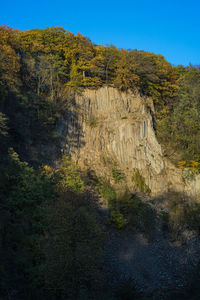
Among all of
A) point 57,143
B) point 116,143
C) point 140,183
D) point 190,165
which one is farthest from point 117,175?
point 190,165

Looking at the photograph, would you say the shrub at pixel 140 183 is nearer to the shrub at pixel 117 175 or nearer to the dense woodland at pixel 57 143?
the shrub at pixel 117 175

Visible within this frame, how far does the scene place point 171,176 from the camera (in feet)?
67.4

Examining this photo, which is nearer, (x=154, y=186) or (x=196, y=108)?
(x=154, y=186)

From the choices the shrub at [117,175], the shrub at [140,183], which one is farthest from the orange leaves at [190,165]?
the shrub at [117,175]

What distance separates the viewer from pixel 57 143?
19.1 meters

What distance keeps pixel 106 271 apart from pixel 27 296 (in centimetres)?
458

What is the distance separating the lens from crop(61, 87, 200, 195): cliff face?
65.3 feet

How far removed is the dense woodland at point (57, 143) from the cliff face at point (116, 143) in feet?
4.24

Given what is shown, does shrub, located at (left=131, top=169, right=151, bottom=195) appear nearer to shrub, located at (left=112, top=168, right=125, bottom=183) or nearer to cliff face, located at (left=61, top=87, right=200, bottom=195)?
cliff face, located at (left=61, top=87, right=200, bottom=195)

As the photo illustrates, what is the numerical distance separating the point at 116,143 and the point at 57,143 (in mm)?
5392

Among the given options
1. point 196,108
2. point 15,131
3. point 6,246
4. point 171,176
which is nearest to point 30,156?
point 15,131

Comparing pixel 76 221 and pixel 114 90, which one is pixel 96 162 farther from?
pixel 76 221

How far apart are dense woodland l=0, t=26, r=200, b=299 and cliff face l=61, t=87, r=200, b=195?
4.24 feet

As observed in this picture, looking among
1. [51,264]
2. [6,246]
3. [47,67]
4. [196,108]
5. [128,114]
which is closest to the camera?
[51,264]
